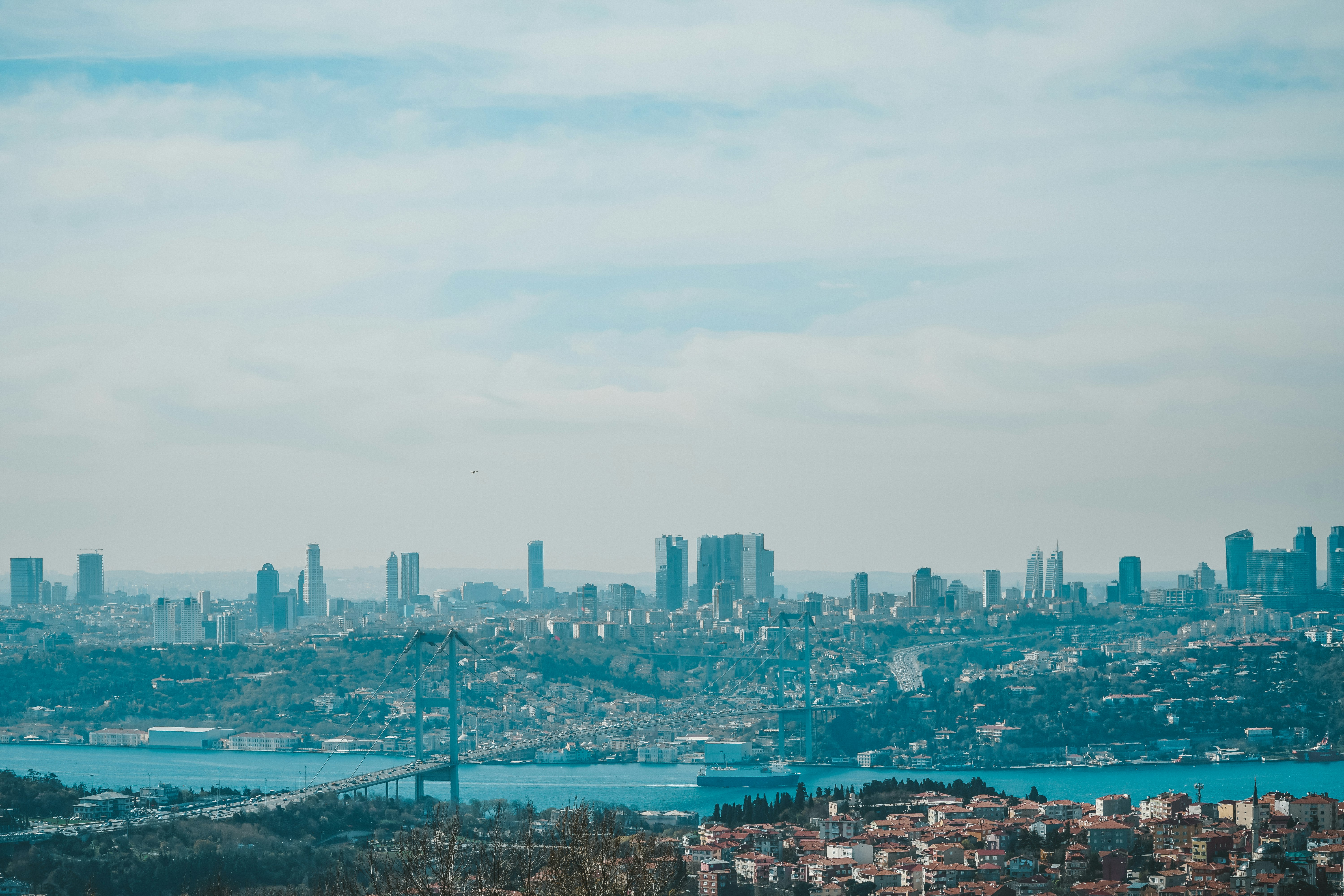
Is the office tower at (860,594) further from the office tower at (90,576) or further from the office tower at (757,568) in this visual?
the office tower at (90,576)

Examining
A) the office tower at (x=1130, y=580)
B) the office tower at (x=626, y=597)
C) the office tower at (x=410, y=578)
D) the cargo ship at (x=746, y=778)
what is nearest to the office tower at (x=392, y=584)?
the office tower at (x=410, y=578)

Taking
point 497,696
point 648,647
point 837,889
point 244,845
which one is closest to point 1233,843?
point 837,889

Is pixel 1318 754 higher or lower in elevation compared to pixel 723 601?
lower

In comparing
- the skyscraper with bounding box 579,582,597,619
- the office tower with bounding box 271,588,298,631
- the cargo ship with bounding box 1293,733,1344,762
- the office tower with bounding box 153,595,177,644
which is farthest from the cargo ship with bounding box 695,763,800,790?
the office tower with bounding box 271,588,298,631

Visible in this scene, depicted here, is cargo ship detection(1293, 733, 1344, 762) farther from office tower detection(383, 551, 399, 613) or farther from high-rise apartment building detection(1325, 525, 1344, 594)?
office tower detection(383, 551, 399, 613)

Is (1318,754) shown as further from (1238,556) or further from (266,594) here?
(266,594)

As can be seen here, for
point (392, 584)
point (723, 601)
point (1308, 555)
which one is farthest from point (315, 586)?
point (1308, 555)

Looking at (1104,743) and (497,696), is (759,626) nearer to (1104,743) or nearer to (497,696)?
(497,696)
